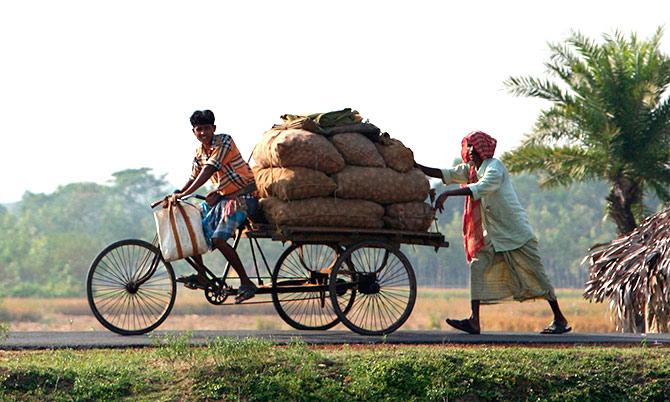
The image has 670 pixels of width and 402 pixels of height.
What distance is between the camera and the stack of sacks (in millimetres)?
11688

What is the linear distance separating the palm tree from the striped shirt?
1506cm

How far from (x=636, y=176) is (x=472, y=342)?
15.6 meters

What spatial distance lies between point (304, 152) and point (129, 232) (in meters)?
89.9

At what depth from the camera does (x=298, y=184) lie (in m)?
11.6

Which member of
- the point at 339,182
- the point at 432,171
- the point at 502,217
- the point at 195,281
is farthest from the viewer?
the point at 432,171

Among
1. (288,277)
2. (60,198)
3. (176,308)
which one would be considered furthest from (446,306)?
(60,198)

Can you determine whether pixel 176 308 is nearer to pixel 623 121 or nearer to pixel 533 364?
pixel 623 121

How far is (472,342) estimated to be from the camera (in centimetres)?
1165

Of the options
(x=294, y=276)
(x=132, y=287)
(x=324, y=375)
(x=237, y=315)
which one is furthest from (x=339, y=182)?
(x=237, y=315)

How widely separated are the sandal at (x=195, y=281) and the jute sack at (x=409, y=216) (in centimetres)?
193

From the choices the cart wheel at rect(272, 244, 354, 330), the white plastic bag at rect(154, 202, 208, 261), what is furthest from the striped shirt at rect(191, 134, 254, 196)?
the cart wheel at rect(272, 244, 354, 330)

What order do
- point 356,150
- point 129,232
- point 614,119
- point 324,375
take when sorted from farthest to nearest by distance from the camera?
point 129,232 → point 614,119 → point 356,150 → point 324,375

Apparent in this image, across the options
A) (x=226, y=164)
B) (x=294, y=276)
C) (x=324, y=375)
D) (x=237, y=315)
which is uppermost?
(x=226, y=164)

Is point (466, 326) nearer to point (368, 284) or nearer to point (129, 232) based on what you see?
point (368, 284)
